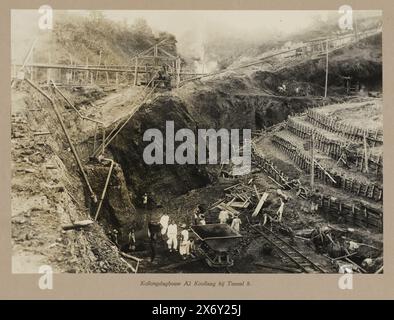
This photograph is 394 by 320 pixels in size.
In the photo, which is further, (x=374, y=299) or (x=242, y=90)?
(x=242, y=90)

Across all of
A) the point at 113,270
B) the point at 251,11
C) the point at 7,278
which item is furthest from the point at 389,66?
the point at 7,278

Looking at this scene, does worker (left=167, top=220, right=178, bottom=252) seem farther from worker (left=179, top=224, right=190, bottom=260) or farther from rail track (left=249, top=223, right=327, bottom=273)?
rail track (left=249, top=223, right=327, bottom=273)

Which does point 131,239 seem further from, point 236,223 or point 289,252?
point 289,252

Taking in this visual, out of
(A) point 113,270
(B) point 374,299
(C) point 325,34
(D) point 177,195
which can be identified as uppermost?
(C) point 325,34

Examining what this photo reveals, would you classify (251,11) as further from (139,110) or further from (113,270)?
(113,270)

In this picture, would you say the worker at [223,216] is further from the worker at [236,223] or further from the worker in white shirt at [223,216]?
the worker at [236,223]

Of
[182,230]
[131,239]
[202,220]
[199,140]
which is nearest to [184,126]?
[199,140]

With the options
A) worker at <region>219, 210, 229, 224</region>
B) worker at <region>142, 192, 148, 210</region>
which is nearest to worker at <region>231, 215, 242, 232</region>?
worker at <region>219, 210, 229, 224</region>
